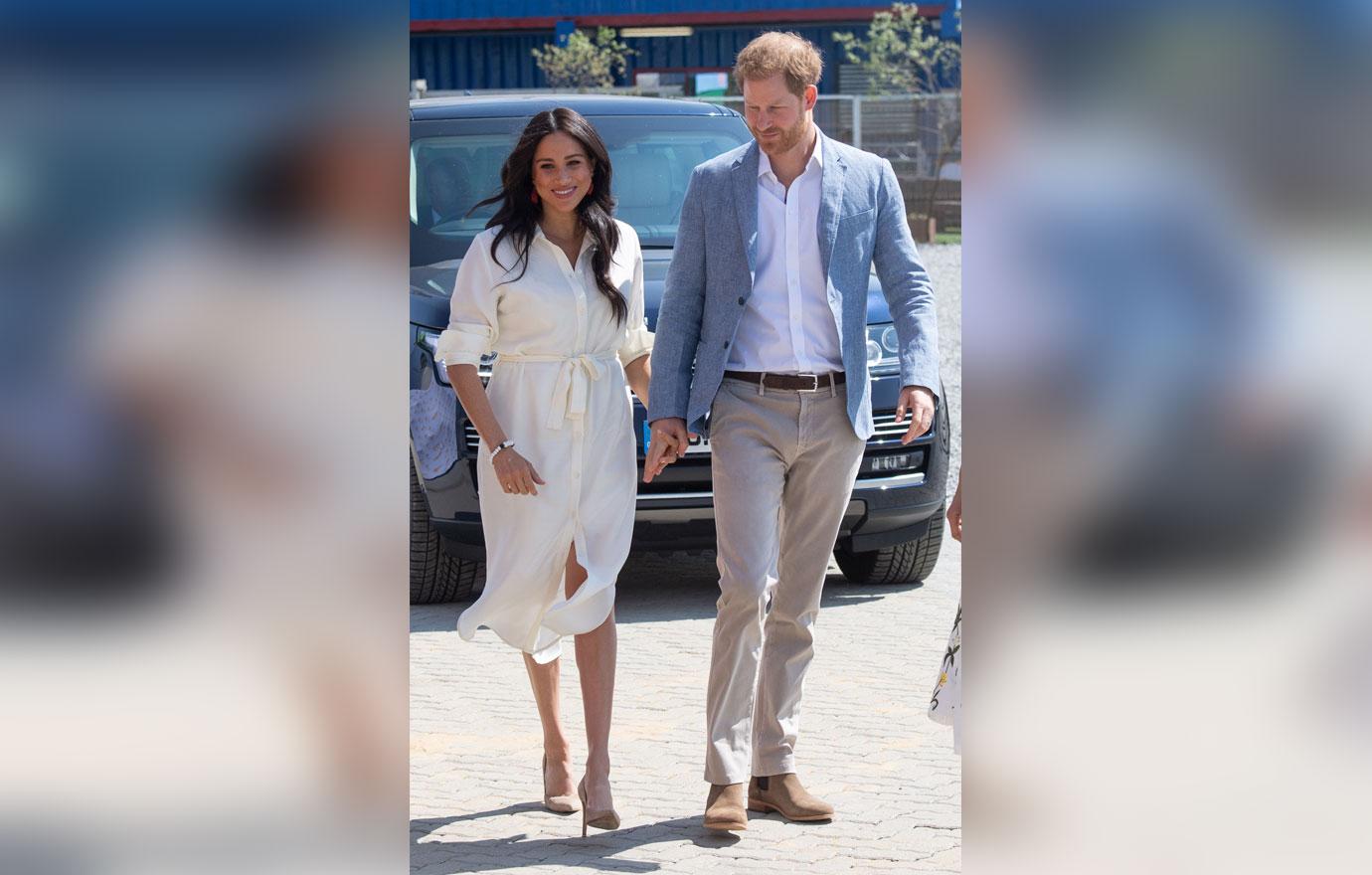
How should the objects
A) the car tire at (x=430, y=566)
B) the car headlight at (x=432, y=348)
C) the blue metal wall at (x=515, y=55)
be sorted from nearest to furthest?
the car headlight at (x=432, y=348) → the car tire at (x=430, y=566) → the blue metal wall at (x=515, y=55)

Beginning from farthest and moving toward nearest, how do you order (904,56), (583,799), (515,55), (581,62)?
(515,55) < (904,56) < (581,62) < (583,799)

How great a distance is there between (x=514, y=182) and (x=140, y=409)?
2.97 m

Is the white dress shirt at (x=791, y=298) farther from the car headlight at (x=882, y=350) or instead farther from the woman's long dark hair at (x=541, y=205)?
the car headlight at (x=882, y=350)

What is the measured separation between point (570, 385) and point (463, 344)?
308 mm

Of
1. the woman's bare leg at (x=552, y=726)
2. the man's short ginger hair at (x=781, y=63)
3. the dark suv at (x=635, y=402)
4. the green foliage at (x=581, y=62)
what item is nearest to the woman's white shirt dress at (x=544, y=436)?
the woman's bare leg at (x=552, y=726)

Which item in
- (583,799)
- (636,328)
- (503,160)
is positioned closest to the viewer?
(583,799)

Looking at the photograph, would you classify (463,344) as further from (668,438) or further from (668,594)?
(668,594)

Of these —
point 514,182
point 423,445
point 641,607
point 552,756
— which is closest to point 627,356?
point 514,182

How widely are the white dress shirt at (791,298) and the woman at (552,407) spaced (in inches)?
16.0

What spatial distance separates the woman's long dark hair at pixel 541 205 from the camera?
529cm

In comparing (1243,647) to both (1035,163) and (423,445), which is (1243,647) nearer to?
(1035,163)

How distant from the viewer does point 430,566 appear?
8242 mm

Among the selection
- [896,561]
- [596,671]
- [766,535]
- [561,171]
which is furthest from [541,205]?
[896,561]

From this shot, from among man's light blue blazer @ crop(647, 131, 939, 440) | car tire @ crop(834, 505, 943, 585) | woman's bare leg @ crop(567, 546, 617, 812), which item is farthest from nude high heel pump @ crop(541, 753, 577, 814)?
car tire @ crop(834, 505, 943, 585)
